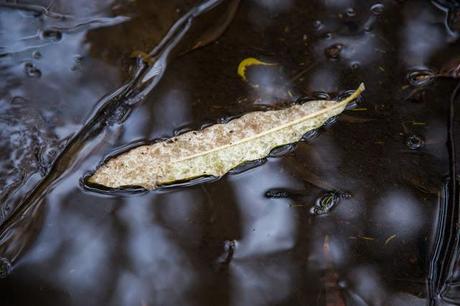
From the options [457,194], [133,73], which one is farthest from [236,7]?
[457,194]

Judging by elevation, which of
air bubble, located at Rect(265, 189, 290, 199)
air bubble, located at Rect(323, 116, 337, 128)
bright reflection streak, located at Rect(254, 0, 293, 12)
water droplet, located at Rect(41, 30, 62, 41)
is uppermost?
bright reflection streak, located at Rect(254, 0, 293, 12)

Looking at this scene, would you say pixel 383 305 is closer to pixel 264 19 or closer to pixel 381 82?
pixel 381 82

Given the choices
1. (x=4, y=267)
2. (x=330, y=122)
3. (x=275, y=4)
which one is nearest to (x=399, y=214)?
(x=330, y=122)

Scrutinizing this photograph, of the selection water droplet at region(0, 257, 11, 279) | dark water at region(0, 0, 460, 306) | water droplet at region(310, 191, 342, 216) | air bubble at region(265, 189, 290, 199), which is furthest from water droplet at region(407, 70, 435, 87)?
water droplet at region(0, 257, 11, 279)

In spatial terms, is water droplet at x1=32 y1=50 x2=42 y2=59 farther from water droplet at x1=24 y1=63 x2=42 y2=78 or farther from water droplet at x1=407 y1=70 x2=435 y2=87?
water droplet at x1=407 y1=70 x2=435 y2=87

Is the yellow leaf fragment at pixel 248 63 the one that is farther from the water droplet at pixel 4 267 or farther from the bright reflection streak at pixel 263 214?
the water droplet at pixel 4 267

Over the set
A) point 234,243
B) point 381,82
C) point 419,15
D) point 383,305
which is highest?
point 419,15

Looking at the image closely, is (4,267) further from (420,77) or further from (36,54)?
(420,77)

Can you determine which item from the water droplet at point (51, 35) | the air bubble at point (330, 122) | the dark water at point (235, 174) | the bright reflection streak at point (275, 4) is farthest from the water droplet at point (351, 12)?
the water droplet at point (51, 35)
